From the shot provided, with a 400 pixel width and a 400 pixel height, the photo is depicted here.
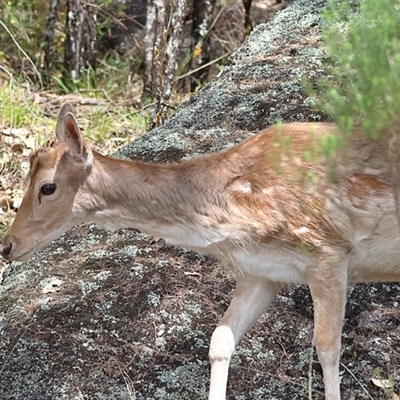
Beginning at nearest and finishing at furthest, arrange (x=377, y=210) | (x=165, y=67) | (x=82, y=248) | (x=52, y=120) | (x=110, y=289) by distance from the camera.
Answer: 1. (x=377, y=210)
2. (x=110, y=289)
3. (x=82, y=248)
4. (x=165, y=67)
5. (x=52, y=120)

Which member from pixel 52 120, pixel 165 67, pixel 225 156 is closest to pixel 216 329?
pixel 225 156

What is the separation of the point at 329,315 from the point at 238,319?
538 mm

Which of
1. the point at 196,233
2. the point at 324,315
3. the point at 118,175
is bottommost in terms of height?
the point at 324,315

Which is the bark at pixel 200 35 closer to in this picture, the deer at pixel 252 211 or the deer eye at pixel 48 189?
the deer at pixel 252 211

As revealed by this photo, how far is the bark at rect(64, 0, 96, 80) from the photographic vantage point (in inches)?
393

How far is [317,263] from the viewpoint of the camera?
4.60m

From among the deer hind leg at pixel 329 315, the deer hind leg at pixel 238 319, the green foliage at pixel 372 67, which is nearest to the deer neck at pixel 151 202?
the deer hind leg at pixel 238 319

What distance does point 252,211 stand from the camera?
468cm

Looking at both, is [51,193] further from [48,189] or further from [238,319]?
[238,319]

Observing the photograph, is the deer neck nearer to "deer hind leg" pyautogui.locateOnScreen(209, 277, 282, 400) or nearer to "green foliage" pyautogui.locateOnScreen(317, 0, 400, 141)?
"deer hind leg" pyautogui.locateOnScreen(209, 277, 282, 400)

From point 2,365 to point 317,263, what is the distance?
6.20ft

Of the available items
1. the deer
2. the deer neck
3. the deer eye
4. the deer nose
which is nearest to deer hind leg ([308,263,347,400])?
the deer

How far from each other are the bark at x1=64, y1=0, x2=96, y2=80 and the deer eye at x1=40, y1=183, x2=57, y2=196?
18.0 feet

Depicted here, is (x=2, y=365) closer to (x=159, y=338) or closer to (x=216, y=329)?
(x=159, y=338)
